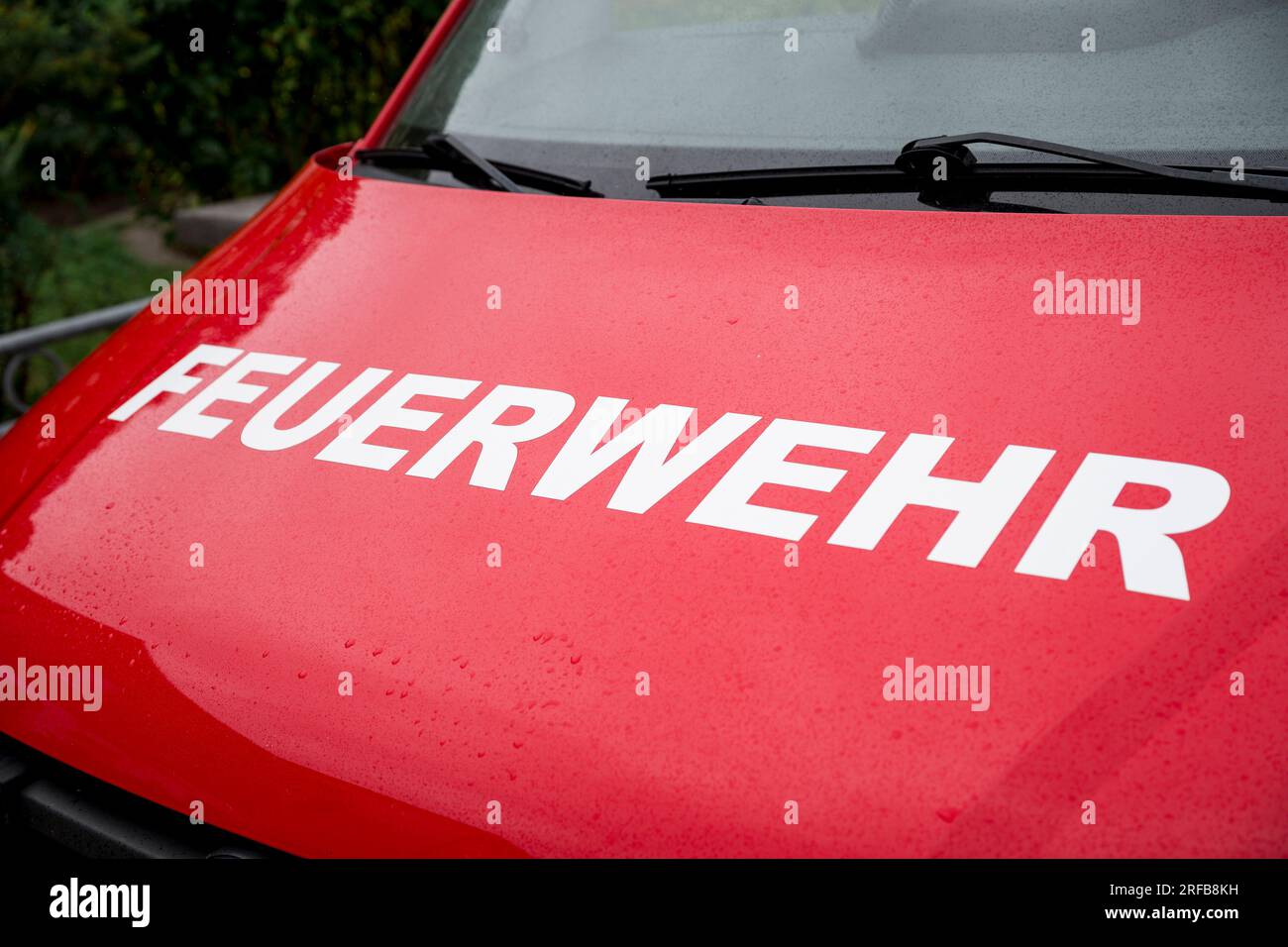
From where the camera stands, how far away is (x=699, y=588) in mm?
1349

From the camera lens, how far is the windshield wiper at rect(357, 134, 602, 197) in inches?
80.1

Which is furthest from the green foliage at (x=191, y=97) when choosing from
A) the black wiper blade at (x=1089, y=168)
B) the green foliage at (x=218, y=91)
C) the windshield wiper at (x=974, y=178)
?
the black wiper blade at (x=1089, y=168)

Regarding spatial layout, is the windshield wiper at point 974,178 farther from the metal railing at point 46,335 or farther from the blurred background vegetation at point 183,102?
the blurred background vegetation at point 183,102

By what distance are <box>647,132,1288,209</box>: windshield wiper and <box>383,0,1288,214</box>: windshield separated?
0.06 ft

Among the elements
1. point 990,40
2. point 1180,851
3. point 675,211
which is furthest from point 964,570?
point 990,40

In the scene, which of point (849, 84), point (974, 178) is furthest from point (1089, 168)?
point (849, 84)

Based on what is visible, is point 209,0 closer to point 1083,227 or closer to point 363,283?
point 363,283

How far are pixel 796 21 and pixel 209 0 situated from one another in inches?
209

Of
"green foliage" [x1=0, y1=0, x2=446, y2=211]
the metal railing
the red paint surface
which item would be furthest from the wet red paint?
"green foliage" [x1=0, y1=0, x2=446, y2=211]

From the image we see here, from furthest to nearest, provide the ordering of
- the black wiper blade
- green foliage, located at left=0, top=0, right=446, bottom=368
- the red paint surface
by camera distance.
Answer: green foliage, located at left=0, top=0, right=446, bottom=368 → the black wiper blade → the red paint surface

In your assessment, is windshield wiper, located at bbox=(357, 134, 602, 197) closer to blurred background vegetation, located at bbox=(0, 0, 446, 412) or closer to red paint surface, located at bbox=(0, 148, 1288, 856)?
red paint surface, located at bbox=(0, 148, 1288, 856)

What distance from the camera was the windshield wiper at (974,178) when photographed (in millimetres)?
1637

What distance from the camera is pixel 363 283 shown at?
6.40 feet

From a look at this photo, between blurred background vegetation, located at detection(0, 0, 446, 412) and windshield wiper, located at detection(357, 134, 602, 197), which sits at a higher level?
blurred background vegetation, located at detection(0, 0, 446, 412)
